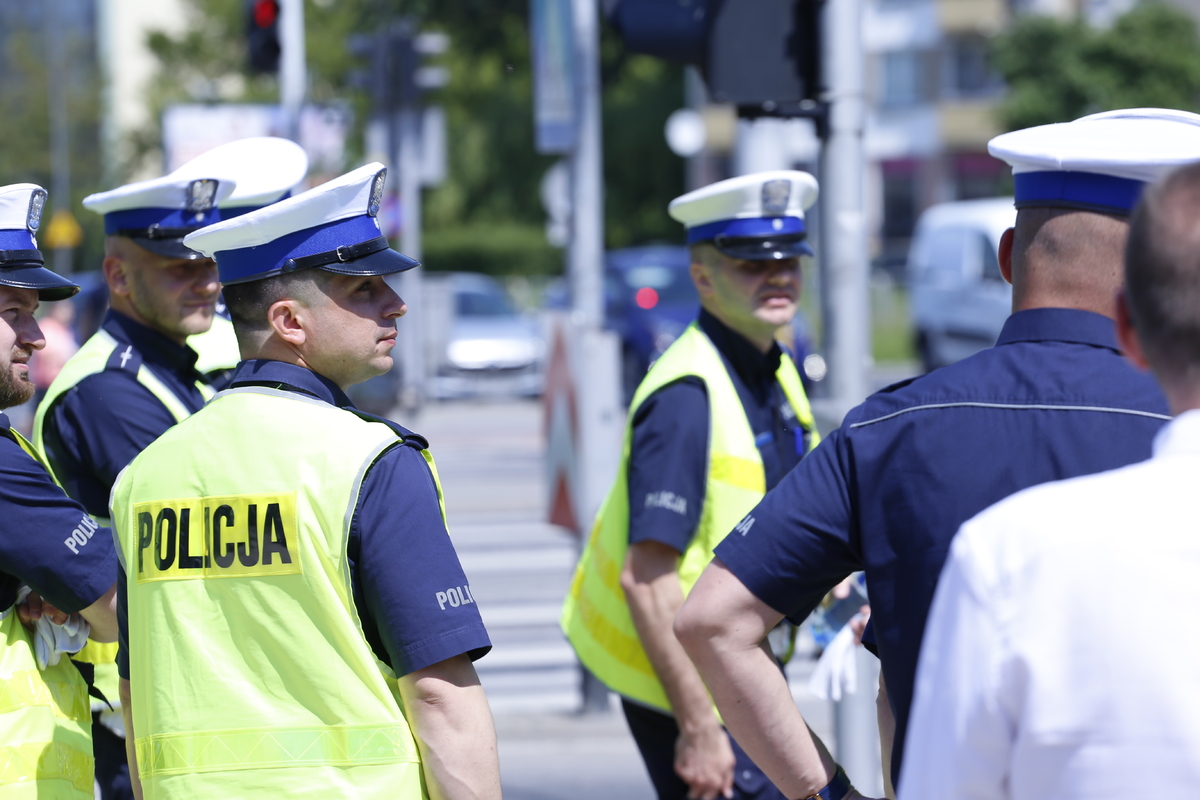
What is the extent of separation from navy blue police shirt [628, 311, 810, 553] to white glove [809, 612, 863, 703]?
0.43 metres

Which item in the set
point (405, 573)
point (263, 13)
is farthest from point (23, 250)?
point (263, 13)

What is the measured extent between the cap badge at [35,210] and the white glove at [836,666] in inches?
83.4

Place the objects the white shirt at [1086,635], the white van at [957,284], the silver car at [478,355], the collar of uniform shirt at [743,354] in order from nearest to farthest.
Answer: the white shirt at [1086,635]
the collar of uniform shirt at [743,354]
the white van at [957,284]
the silver car at [478,355]

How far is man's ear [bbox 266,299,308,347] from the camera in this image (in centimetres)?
253

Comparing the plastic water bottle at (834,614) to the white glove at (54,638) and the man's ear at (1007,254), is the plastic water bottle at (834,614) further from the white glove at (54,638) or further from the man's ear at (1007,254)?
the white glove at (54,638)

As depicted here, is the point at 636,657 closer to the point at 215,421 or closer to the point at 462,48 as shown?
the point at 215,421

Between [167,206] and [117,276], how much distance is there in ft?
0.90

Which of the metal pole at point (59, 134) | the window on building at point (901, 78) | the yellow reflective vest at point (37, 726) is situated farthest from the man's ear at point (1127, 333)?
the window on building at point (901, 78)

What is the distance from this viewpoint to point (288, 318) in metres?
2.55

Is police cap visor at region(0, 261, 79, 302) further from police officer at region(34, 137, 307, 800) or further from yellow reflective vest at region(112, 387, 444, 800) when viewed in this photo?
yellow reflective vest at region(112, 387, 444, 800)

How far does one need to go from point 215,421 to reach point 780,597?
0.99 m

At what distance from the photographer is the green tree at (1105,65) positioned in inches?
1353

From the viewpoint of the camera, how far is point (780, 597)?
2.31 meters

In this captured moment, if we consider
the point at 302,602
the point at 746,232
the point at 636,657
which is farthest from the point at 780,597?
the point at 746,232
